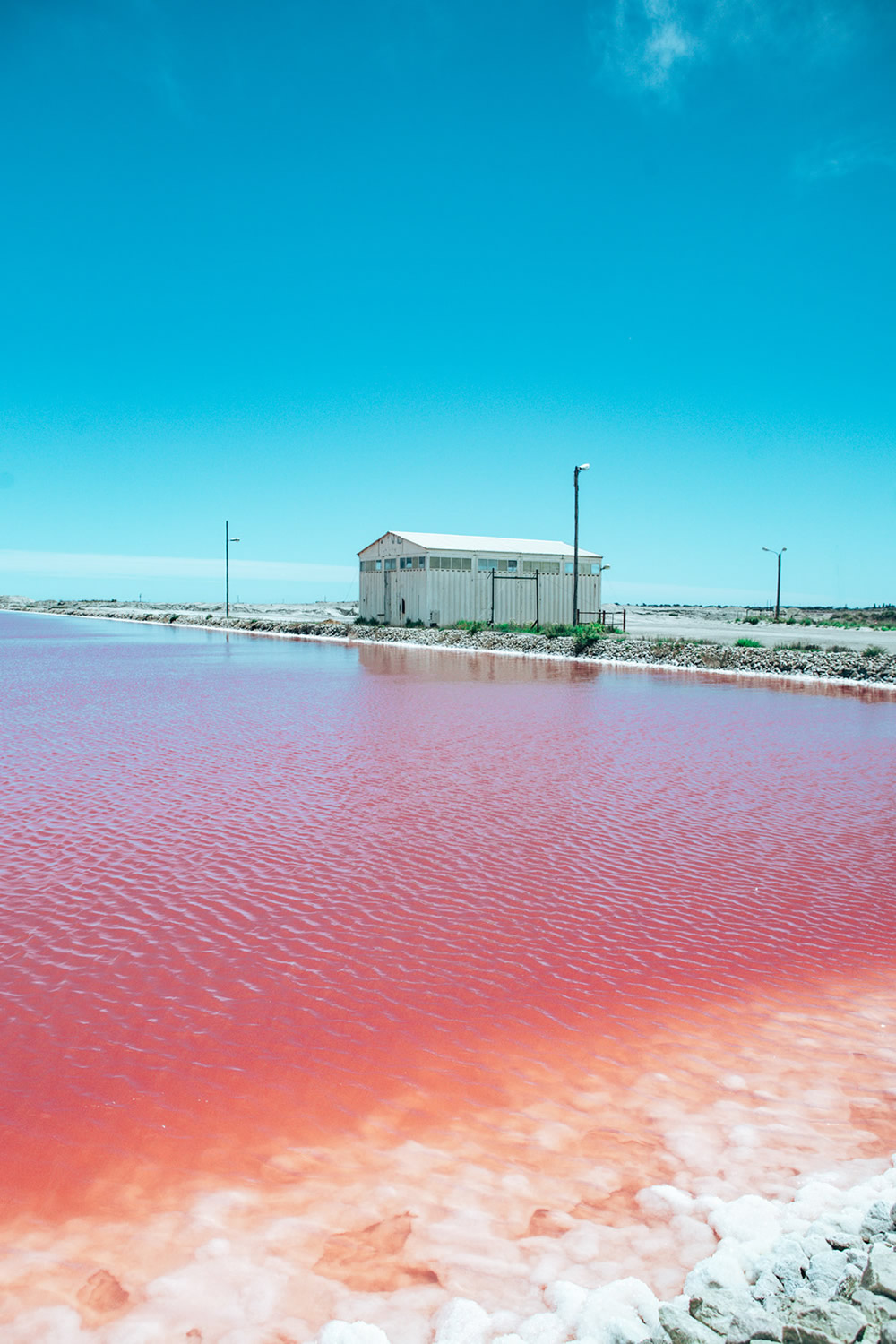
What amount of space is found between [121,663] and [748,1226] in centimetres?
2873

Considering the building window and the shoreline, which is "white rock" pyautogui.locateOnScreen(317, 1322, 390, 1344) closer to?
the shoreline

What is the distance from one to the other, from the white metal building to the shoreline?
2.19m

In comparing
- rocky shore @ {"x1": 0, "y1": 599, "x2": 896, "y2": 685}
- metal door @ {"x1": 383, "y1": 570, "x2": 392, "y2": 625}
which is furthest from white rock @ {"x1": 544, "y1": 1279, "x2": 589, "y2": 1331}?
metal door @ {"x1": 383, "y1": 570, "x2": 392, "y2": 625}

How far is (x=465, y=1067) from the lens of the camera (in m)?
4.53

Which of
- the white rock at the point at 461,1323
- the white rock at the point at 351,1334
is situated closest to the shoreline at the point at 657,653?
the white rock at the point at 461,1323

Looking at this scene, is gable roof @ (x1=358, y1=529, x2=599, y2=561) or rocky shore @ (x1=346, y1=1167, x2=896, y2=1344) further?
gable roof @ (x1=358, y1=529, x2=599, y2=561)

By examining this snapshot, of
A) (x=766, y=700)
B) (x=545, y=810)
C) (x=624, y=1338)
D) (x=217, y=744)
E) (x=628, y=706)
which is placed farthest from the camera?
(x=766, y=700)

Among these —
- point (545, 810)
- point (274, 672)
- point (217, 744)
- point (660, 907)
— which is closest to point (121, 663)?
point (274, 672)

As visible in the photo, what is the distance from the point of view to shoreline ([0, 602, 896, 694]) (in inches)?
1029

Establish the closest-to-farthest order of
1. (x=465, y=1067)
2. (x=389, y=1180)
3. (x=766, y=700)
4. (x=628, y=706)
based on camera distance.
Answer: (x=389, y=1180), (x=465, y=1067), (x=628, y=706), (x=766, y=700)

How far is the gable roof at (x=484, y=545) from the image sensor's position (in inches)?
1809

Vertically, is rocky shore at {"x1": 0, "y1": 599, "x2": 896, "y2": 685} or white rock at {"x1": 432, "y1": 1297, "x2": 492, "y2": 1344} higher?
rocky shore at {"x1": 0, "y1": 599, "x2": 896, "y2": 685}

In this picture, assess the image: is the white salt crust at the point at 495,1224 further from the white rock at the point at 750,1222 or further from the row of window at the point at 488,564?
the row of window at the point at 488,564

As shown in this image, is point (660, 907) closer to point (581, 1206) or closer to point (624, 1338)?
point (581, 1206)
